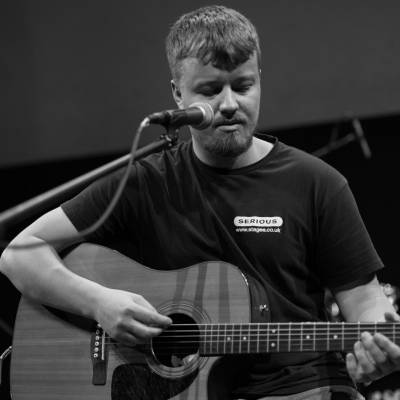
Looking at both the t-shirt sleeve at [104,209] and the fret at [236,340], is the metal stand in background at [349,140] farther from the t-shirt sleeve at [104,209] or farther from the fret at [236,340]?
the fret at [236,340]

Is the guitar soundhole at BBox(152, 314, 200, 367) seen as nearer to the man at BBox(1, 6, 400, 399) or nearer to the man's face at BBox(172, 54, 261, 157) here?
the man at BBox(1, 6, 400, 399)

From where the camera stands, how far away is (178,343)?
2.50 metres

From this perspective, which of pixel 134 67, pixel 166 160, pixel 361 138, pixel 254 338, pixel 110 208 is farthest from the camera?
pixel 134 67

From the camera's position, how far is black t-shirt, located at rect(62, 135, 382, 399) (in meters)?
2.47

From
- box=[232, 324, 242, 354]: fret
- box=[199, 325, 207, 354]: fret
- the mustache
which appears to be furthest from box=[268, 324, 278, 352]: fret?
the mustache

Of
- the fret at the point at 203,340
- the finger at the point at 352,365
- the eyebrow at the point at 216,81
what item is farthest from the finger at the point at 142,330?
the eyebrow at the point at 216,81

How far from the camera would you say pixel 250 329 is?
7.80 feet

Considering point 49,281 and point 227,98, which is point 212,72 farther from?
point 49,281

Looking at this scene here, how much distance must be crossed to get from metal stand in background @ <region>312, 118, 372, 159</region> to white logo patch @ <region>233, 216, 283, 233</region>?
1712 millimetres

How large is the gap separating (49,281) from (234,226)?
0.70 metres

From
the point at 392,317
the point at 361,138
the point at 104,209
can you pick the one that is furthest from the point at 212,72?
the point at 361,138

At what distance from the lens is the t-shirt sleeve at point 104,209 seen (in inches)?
110

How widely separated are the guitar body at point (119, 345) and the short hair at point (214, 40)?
71 centimetres

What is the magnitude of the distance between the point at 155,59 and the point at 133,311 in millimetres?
2988
